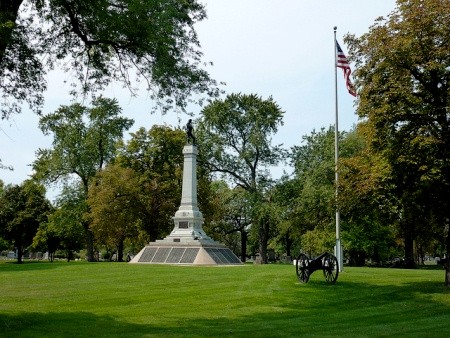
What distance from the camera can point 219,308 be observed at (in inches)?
557

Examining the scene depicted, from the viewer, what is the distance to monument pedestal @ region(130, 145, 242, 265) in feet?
122

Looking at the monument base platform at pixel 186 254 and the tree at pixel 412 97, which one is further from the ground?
the tree at pixel 412 97

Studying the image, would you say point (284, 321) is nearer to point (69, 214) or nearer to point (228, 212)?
point (69, 214)

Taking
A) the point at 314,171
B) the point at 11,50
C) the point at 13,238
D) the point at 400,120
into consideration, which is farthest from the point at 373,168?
the point at 13,238

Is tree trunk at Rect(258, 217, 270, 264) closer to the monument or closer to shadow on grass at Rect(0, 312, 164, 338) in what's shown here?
the monument

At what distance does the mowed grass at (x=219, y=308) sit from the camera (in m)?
10.9

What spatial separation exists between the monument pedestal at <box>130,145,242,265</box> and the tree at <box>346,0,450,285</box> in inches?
768

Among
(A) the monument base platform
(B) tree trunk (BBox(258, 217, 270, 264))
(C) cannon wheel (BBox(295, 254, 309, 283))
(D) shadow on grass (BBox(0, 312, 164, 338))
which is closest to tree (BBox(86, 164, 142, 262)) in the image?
(A) the monument base platform

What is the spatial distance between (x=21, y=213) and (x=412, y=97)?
52.8 meters

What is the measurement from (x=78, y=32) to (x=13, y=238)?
5582 centimetres

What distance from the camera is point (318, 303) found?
15.7 meters

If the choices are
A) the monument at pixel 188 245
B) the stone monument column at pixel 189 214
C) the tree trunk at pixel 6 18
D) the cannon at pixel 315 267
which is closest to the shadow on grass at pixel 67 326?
the tree trunk at pixel 6 18

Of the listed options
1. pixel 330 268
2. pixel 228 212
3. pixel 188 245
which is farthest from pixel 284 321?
pixel 228 212

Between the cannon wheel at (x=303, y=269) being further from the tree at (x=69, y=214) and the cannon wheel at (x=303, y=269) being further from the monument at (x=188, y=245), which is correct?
the tree at (x=69, y=214)
